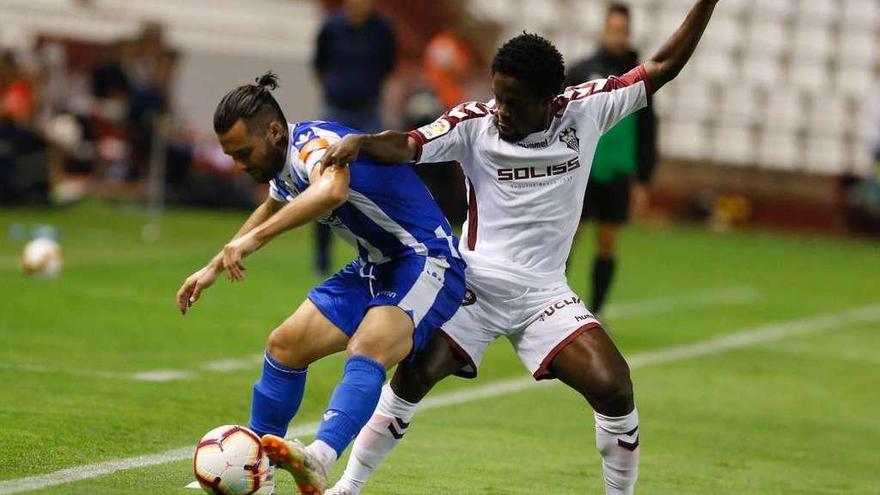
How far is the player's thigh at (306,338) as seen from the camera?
243 inches

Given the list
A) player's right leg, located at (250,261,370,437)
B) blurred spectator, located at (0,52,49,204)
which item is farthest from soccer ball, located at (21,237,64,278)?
player's right leg, located at (250,261,370,437)

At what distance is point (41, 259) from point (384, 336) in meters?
8.18

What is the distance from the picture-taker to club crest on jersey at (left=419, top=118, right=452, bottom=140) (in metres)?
6.30

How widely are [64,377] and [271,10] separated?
19.1 meters

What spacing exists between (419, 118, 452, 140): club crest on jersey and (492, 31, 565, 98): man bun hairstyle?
280 millimetres

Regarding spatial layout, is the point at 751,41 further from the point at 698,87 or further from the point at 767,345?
the point at 767,345

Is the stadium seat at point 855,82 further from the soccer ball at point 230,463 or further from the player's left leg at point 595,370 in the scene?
the soccer ball at point 230,463

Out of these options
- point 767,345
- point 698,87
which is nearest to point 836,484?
point 767,345

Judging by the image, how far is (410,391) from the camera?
252 inches

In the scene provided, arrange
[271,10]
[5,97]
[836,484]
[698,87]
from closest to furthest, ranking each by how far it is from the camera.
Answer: [836,484] → [5,97] → [271,10] → [698,87]

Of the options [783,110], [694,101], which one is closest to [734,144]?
[694,101]

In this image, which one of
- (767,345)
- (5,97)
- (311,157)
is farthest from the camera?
(5,97)

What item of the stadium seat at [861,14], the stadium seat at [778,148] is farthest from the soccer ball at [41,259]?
the stadium seat at [861,14]

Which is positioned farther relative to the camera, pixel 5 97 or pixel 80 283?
pixel 5 97
